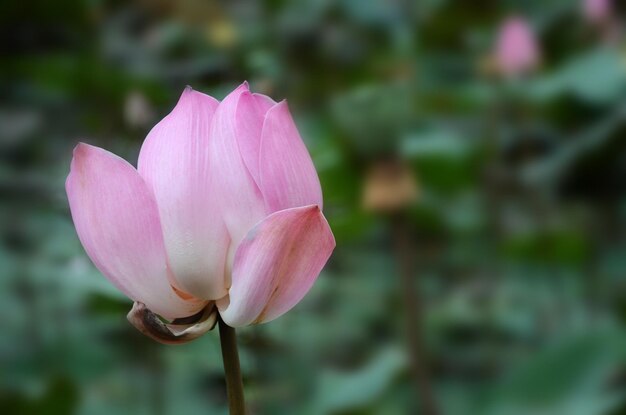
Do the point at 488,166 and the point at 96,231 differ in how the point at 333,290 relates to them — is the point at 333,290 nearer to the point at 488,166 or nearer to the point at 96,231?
the point at 488,166

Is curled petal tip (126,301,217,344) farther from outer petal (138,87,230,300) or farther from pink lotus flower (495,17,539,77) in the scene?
pink lotus flower (495,17,539,77)

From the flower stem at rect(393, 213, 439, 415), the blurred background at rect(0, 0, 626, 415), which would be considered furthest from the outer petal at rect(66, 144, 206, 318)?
the flower stem at rect(393, 213, 439, 415)

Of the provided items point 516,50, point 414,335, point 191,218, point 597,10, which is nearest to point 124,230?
point 191,218

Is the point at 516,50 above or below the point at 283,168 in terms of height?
above

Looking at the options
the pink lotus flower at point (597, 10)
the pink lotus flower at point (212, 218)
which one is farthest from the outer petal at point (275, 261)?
the pink lotus flower at point (597, 10)

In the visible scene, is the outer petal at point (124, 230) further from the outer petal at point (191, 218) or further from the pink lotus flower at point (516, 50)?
the pink lotus flower at point (516, 50)

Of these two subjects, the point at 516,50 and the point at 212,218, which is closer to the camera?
the point at 212,218

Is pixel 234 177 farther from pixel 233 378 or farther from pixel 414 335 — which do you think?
pixel 414 335

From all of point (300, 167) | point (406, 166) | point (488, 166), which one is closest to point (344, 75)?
point (488, 166)
